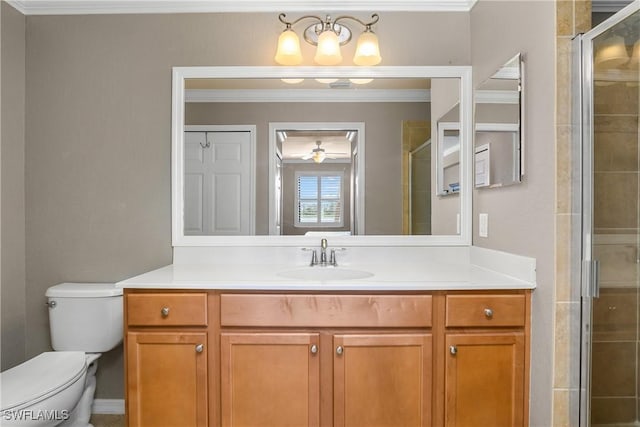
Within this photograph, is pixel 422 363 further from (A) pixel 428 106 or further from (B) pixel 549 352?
(A) pixel 428 106

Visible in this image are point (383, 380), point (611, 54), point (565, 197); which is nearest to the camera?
point (611, 54)

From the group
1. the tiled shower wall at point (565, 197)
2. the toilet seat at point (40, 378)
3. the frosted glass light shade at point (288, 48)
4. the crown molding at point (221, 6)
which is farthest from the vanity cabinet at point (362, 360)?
the crown molding at point (221, 6)

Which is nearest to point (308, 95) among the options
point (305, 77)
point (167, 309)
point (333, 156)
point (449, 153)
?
point (305, 77)

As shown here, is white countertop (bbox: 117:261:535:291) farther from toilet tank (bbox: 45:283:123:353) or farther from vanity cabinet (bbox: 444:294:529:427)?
toilet tank (bbox: 45:283:123:353)

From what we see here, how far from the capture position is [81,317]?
1.85m

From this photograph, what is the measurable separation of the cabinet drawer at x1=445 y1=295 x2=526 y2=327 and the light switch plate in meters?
0.45

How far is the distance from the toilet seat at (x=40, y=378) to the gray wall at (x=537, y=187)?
193 centimetres

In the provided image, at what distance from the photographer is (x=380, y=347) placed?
1.45 meters

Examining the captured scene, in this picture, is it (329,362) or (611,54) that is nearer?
(611,54)

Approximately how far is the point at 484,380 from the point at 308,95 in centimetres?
163

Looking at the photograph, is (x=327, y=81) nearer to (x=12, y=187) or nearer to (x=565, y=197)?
(x=565, y=197)

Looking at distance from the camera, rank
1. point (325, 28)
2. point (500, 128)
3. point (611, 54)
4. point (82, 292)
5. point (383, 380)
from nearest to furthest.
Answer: point (611, 54), point (383, 380), point (500, 128), point (82, 292), point (325, 28)

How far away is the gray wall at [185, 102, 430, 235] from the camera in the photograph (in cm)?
202

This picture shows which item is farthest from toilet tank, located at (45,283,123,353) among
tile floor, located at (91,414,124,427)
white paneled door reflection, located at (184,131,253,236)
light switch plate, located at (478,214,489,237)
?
light switch plate, located at (478,214,489,237)
